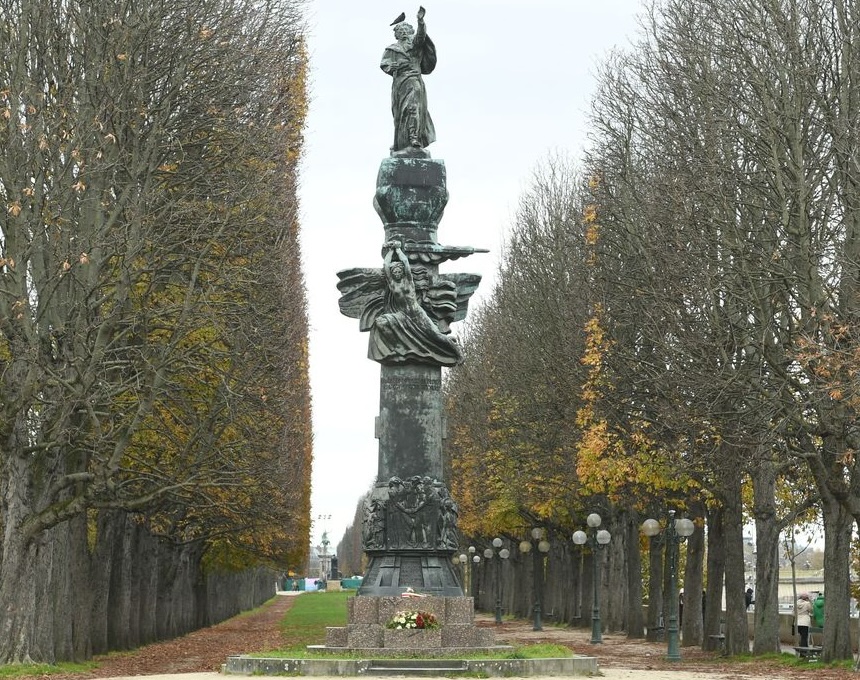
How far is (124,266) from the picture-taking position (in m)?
26.8

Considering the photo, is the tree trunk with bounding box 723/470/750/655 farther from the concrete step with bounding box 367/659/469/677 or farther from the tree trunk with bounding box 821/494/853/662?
the concrete step with bounding box 367/659/469/677

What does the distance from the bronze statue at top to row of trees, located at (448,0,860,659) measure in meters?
5.90

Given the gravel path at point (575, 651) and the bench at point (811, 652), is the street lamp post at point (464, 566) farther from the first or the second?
the bench at point (811, 652)

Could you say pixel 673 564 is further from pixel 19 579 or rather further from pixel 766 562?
pixel 19 579

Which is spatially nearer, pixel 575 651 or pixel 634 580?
pixel 575 651

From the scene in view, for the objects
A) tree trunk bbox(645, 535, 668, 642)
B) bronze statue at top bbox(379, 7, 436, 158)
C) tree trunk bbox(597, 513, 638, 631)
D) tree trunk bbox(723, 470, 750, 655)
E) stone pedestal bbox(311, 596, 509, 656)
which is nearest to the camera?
stone pedestal bbox(311, 596, 509, 656)

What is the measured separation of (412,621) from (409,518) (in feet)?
8.58

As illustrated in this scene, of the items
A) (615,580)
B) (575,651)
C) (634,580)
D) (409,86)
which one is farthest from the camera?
(615,580)

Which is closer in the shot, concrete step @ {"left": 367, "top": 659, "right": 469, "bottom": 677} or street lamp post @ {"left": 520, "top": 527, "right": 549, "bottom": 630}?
concrete step @ {"left": 367, "top": 659, "right": 469, "bottom": 677}

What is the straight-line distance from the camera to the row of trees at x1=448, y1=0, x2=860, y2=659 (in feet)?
89.5

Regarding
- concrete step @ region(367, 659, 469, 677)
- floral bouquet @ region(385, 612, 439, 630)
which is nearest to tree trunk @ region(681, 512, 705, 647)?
floral bouquet @ region(385, 612, 439, 630)

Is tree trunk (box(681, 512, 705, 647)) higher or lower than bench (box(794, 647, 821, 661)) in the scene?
higher

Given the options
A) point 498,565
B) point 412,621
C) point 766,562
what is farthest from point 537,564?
point 412,621

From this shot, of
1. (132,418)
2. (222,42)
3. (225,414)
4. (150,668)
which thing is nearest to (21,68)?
(222,42)
